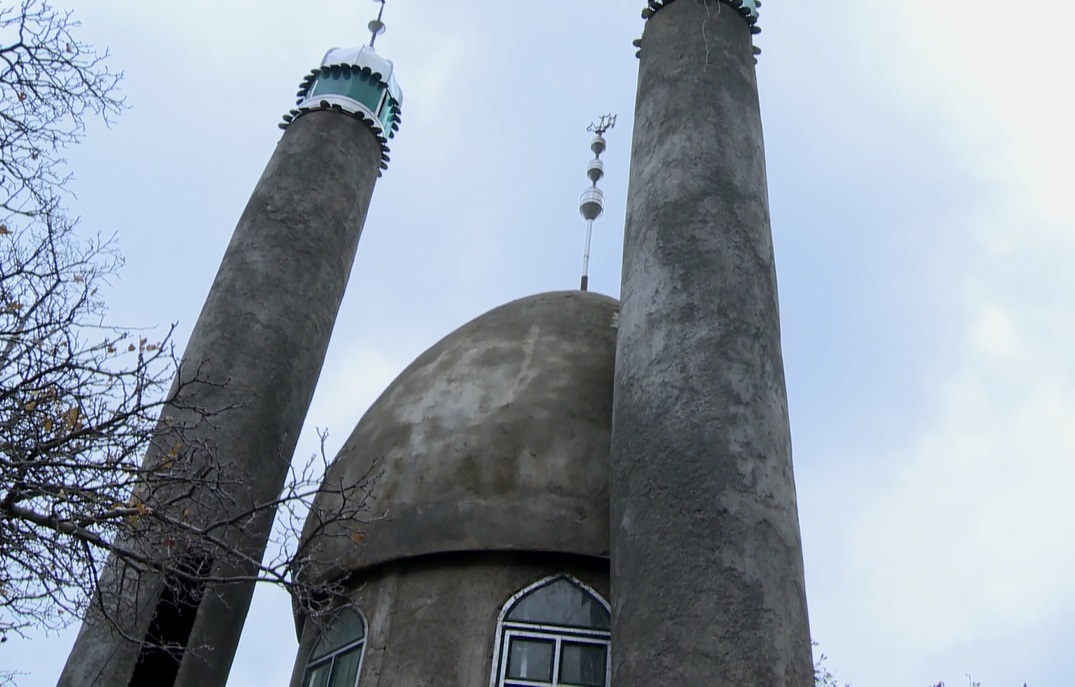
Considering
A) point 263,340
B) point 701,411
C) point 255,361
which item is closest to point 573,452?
point 701,411

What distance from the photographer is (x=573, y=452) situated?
9.54 m

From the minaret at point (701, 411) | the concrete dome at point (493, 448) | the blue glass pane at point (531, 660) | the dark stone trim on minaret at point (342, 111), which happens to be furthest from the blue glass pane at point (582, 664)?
the dark stone trim on minaret at point (342, 111)

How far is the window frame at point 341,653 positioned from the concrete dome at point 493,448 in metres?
0.46

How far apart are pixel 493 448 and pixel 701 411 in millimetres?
2499

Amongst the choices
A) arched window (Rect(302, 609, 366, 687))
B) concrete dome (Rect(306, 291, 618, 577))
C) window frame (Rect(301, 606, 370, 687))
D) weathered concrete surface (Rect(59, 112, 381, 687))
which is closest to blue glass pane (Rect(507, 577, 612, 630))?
concrete dome (Rect(306, 291, 618, 577))

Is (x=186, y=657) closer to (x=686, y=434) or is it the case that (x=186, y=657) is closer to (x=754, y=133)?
(x=686, y=434)

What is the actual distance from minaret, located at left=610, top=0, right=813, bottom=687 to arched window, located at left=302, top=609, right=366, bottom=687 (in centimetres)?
288

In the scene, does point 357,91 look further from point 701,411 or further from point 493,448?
point 701,411

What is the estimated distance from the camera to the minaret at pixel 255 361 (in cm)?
949

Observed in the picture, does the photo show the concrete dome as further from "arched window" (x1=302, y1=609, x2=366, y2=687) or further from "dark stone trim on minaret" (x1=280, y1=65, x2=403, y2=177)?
"dark stone trim on minaret" (x1=280, y1=65, x2=403, y2=177)

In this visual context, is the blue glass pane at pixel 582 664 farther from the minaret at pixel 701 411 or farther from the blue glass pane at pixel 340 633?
the blue glass pane at pixel 340 633

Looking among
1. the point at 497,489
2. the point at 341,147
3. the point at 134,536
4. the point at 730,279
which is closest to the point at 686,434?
the point at 730,279

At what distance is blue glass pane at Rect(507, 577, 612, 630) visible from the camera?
29.3 ft

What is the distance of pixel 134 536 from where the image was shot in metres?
7.26
